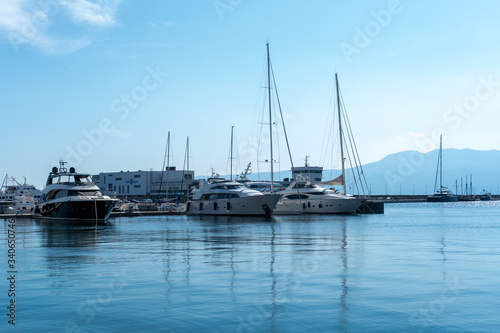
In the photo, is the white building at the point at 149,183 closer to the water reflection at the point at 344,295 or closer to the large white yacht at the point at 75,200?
the large white yacht at the point at 75,200

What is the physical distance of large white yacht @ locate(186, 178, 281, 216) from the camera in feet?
218

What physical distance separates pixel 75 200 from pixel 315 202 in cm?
3562

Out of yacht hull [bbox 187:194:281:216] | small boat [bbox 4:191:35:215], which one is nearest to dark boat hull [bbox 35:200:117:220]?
yacht hull [bbox 187:194:281:216]

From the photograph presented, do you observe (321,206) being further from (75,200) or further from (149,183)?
(149,183)

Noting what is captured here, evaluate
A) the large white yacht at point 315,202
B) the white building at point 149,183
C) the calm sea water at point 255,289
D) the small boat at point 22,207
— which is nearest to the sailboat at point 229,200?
the large white yacht at point 315,202

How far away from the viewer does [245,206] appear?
6725cm

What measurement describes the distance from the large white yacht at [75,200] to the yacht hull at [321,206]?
2719 centimetres

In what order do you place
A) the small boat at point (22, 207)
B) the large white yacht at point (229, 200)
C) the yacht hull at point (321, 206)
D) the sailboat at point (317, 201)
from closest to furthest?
1. the large white yacht at point (229, 200)
2. the small boat at point (22, 207)
3. the yacht hull at point (321, 206)
4. the sailboat at point (317, 201)

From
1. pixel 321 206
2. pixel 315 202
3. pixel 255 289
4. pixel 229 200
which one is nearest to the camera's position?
pixel 255 289

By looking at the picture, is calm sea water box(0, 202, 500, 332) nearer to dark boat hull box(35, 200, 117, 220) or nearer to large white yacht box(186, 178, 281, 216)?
dark boat hull box(35, 200, 117, 220)

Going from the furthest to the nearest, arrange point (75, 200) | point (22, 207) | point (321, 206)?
point (22, 207) < point (321, 206) < point (75, 200)

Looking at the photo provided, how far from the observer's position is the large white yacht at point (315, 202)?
3093 inches

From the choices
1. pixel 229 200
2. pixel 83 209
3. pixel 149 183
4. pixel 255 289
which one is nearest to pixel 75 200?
pixel 83 209

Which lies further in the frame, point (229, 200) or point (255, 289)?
point (229, 200)
